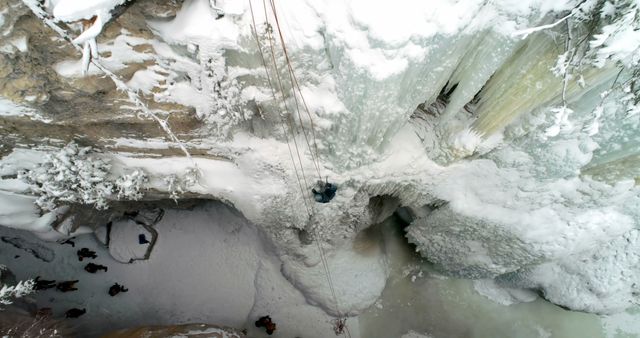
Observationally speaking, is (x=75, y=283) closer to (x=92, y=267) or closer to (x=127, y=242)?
(x=92, y=267)

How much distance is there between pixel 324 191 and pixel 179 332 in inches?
127

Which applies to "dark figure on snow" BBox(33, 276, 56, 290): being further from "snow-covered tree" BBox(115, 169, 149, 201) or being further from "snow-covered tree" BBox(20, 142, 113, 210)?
"snow-covered tree" BBox(115, 169, 149, 201)

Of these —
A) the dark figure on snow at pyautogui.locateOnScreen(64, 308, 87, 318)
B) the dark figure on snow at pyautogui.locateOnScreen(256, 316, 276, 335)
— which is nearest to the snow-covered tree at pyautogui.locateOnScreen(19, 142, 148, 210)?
the dark figure on snow at pyautogui.locateOnScreen(64, 308, 87, 318)

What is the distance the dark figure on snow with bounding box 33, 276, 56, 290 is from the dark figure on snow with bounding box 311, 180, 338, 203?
5.48m

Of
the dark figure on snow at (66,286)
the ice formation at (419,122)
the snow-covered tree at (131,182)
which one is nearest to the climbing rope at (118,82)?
the ice formation at (419,122)

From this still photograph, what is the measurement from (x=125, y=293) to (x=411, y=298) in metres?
5.42

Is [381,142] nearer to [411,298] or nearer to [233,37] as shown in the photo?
[233,37]

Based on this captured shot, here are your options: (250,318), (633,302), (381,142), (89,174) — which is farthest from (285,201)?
(633,302)

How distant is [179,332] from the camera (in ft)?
18.5

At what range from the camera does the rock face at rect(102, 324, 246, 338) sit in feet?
18.4

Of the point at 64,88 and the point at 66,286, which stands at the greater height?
the point at 64,88

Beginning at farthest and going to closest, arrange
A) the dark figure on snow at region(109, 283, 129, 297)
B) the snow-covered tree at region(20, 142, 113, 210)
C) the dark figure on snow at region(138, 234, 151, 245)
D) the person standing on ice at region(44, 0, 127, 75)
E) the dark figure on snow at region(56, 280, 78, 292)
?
the dark figure on snow at region(138, 234, 151, 245) < the dark figure on snow at region(109, 283, 129, 297) < the dark figure on snow at region(56, 280, 78, 292) < the snow-covered tree at region(20, 142, 113, 210) < the person standing on ice at region(44, 0, 127, 75)

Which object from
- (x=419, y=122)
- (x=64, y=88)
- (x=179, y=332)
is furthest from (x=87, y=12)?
(x=179, y=332)

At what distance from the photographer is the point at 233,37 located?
294cm
